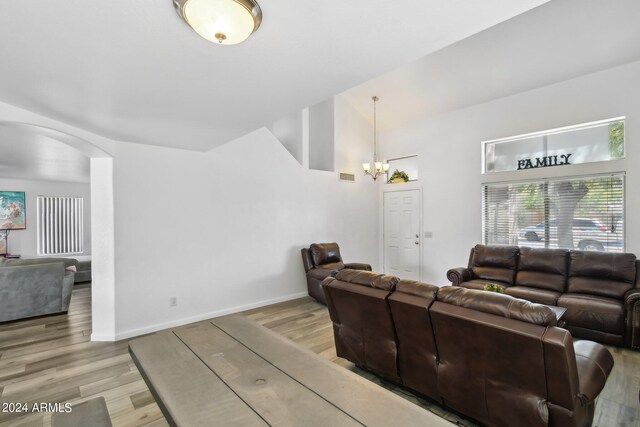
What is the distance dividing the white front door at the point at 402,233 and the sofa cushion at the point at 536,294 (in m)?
2.23

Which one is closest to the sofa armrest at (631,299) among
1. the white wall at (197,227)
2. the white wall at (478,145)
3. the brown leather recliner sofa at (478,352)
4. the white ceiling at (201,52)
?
the white wall at (478,145)

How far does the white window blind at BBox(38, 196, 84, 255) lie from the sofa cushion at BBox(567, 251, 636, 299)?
34.4ft

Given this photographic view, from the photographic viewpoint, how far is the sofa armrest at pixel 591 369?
5.43 feet

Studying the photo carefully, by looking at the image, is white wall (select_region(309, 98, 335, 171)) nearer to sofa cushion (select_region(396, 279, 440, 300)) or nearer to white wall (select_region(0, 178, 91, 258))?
sofa cushion (select_region(396, 279, 440, 300))

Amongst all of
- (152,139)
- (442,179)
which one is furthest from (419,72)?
(152,139)

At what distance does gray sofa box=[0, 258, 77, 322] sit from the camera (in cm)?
404

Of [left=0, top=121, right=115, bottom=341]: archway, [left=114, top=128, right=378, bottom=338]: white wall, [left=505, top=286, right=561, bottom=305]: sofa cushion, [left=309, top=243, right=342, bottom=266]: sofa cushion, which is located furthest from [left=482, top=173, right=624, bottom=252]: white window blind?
[left=0, top=121, right=115, bottom=341]: archway

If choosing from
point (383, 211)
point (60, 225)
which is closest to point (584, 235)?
point (383, 211)

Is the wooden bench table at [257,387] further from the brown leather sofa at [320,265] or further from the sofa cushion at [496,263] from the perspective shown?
the sofa cushion at [496,263]

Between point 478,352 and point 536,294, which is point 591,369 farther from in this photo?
point 536,294

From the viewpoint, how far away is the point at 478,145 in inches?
206

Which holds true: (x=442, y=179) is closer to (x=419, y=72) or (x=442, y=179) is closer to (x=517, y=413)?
(x=419, y=72)

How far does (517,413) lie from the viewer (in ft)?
5.56

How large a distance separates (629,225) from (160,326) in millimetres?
6190
